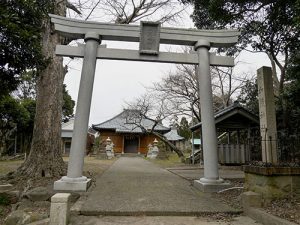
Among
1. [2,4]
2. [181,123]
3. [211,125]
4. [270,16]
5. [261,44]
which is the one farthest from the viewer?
[181,123]

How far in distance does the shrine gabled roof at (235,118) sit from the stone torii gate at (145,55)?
642 cm

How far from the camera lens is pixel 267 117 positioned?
6.76 metres

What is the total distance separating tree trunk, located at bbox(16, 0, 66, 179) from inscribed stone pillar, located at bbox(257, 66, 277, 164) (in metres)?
6.48

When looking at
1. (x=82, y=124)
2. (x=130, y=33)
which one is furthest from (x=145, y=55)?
(x=82, y=124)

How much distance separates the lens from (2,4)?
6.08m

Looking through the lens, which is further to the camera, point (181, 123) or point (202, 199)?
point (181, 123)

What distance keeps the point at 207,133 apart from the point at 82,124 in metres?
3.37

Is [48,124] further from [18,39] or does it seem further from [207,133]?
[207,133]

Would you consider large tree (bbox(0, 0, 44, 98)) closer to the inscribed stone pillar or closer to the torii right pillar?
the torii right pillar

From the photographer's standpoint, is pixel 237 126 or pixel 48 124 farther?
pixel 237 126

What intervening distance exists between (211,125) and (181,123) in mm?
37970

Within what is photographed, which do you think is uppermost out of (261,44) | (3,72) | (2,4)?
(261,44)

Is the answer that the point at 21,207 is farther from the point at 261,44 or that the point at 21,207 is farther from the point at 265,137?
the point at 261,44

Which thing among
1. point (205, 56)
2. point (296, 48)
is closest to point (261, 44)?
point (296, 48)
